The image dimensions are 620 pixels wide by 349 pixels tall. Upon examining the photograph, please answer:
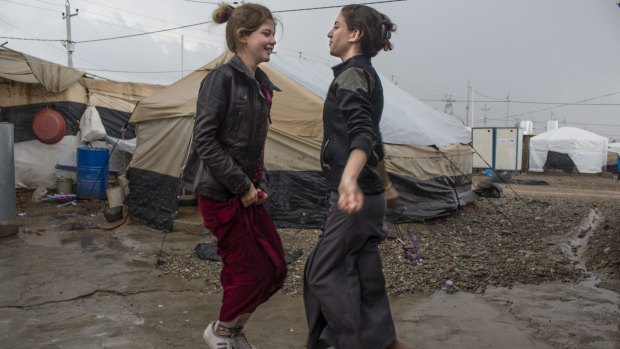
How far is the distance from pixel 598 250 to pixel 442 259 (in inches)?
87.5

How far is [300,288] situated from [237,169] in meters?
2.81

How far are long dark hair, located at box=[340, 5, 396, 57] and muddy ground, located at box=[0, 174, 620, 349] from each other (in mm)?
2083

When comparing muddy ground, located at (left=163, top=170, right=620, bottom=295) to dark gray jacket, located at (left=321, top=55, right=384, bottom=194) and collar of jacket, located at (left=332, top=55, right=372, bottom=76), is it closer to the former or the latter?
dark gray jacket, located at (left=321, top=55, right=384, bottom=194)

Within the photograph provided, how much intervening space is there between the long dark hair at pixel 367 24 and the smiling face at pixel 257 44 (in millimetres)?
378

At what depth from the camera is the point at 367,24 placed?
2.41m

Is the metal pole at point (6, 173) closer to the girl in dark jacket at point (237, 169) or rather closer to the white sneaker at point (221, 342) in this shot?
the girl in dark jacket at point (237, 169)

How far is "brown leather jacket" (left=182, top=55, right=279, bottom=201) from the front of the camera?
7.74 feet

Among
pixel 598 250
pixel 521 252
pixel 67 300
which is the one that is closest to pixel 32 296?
pixel 67 300

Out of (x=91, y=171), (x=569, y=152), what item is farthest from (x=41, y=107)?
(x=569, y=152)

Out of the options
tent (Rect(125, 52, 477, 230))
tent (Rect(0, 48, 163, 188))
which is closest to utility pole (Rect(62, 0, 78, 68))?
tent (Rect(0, 48, 163, 188))

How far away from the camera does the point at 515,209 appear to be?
10.9m

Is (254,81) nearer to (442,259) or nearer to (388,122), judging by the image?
(442,259)

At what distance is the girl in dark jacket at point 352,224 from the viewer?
224 cm

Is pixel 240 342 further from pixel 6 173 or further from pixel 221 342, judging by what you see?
pixel 6 173
